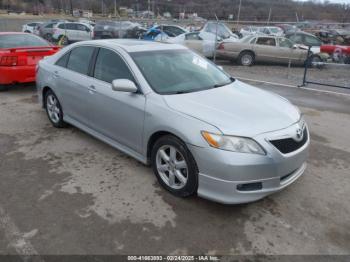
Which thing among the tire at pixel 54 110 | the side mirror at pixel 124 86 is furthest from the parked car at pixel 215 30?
the side mirror at pixel 124 86

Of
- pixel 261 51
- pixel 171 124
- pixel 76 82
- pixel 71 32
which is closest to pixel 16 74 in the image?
pixel 76 82

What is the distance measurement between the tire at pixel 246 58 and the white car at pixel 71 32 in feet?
40.7

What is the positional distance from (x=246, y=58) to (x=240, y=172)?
39.3ft

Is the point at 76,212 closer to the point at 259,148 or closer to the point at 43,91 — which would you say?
the point at 259,148

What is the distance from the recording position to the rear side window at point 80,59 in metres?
4.57

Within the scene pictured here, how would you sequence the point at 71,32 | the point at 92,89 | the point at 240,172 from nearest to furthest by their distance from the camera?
the point at 240,172 < the point at 92,89 < the point at 71,32

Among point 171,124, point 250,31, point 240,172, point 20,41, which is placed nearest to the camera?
point 240,172

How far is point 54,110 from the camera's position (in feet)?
17.8

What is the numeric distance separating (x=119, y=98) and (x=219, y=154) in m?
1.56

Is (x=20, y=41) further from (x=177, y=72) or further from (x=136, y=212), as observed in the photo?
(x=136, y=212)

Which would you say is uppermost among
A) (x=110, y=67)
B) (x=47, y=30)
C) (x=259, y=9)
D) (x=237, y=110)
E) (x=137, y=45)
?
(x=259, y=9)

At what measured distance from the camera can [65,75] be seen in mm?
4902

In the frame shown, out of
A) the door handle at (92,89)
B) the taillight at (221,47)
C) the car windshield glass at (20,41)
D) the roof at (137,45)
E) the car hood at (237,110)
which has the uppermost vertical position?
the roof at (137,45)

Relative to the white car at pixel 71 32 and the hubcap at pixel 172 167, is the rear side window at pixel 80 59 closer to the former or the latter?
the hubcap at pixel 172 167
